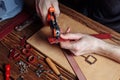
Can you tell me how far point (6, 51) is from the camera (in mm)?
932

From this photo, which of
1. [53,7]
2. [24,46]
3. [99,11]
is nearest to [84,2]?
[99,11]

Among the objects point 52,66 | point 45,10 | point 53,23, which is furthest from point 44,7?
point 52,66

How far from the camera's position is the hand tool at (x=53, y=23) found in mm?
830

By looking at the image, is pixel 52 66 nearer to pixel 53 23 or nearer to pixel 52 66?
pixel 52 66

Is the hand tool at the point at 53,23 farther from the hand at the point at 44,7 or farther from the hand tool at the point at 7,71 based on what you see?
the hand tool at the point at 7,71

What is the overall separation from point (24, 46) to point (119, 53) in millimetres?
352

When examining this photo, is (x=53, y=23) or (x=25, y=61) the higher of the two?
(x=53, y=23)

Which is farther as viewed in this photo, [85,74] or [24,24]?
[24,24]

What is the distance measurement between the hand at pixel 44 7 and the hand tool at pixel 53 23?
0.03m

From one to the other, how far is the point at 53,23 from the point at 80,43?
→ 4.9 inches

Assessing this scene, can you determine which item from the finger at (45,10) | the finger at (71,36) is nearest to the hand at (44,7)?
the finger at (45,10)

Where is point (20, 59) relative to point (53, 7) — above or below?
below

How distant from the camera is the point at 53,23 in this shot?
0.87 meters

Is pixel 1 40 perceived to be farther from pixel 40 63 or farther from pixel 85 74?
pixel 85 74
